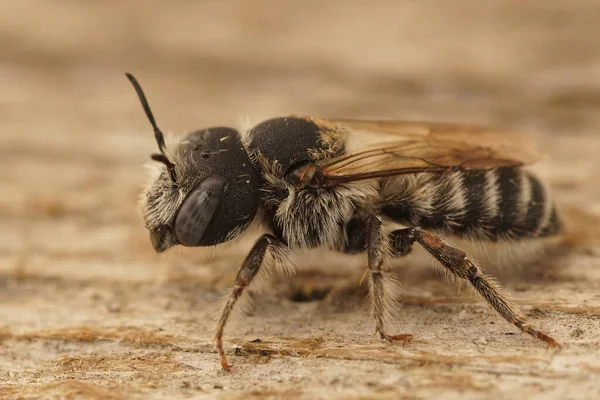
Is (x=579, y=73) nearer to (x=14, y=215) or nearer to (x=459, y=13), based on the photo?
(x=459, y=13)

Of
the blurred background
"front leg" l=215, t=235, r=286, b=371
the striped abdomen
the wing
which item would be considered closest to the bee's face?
"front leg" l=215, t=235, r=286, b=371

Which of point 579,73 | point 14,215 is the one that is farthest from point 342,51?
point 14,215

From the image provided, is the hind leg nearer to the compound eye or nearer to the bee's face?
the bee's face

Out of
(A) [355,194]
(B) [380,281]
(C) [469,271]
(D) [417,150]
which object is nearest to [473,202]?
(D) [417,150]

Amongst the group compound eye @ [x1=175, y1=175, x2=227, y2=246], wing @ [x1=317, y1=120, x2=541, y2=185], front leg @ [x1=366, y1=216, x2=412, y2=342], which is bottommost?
front leg @ [x1=366, y1=216, x2=412, y2=342]

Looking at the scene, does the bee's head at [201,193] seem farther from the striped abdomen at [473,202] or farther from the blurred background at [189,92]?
the striped abdomen at [473,202]
